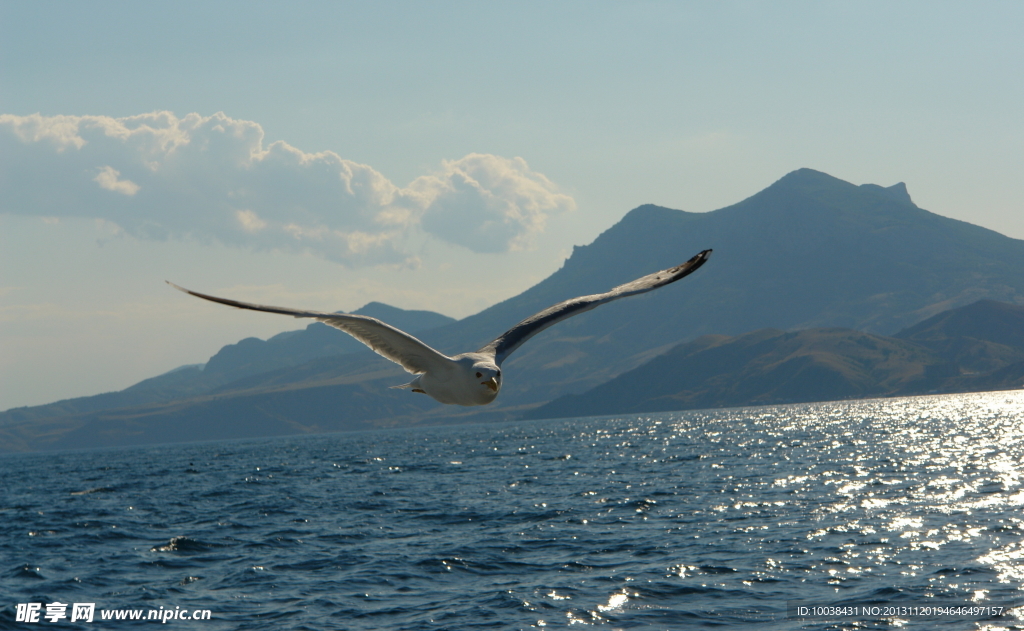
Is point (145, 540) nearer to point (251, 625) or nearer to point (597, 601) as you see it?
point (251, 625)

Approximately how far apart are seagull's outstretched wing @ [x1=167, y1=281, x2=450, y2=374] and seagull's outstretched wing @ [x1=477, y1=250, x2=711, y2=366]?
1335mm

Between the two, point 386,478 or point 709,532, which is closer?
point 709,532

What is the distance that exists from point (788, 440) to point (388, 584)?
7800 centimetres

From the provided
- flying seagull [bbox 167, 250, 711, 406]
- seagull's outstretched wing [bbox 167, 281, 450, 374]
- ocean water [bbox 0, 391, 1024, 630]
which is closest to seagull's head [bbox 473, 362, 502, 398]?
flying seagull [bbox 167, 250, 711, 406]

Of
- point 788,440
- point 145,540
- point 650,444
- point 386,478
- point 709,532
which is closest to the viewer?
point 709,532

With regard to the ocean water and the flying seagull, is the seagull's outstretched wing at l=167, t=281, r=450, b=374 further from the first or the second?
the ocean water

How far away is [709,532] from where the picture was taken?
35219mm

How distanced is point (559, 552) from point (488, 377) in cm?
2205

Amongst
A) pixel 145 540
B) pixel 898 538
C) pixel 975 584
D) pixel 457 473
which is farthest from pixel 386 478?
pixel 975 584
